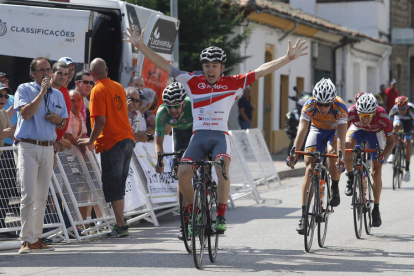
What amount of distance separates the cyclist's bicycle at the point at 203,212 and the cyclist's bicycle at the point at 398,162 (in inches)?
357

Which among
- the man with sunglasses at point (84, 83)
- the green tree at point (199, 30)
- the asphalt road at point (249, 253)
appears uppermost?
the green tree at point (199, 30)

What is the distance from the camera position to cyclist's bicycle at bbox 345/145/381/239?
9.99 metres

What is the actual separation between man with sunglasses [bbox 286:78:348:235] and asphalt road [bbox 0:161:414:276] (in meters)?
0.57

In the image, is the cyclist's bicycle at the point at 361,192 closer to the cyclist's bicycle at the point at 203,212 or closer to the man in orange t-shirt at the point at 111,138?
the cyclist's bicycle at the point at 203,212

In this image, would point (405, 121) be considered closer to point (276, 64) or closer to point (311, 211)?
point (311, 211)

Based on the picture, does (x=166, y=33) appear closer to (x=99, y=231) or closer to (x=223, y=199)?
(x=99, y=231)

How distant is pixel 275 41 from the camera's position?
28953 mm

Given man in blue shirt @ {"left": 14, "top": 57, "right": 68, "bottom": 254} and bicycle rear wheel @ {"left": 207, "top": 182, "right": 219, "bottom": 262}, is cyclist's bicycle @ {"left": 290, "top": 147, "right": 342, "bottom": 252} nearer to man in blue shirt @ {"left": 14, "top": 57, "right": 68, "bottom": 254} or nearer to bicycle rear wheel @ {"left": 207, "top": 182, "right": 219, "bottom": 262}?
bicycle rear wheel @ {"left": 207, "top": 182, "right": 219, "bottom": 262}

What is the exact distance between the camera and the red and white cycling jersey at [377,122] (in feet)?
35.4

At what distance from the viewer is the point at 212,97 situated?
846 cm

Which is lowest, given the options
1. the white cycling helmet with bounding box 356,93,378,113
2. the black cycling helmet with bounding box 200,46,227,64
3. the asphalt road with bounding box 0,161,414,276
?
the asphalt road with bounding box 0,161,414,276

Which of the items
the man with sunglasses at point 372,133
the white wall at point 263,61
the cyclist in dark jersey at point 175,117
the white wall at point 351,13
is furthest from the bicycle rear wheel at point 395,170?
the white wall at point 351,13

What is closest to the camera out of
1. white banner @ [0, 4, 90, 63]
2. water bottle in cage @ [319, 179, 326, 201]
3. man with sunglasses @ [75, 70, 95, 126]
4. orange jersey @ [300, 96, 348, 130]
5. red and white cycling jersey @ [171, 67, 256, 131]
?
red and white cycling jersey @ [171, 67, 256, 131]

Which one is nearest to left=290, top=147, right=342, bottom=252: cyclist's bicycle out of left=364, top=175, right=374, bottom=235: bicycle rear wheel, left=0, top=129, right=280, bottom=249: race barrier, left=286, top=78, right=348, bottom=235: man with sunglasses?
left=286, top=78, right=348, bottom=235: man with sunglasses
